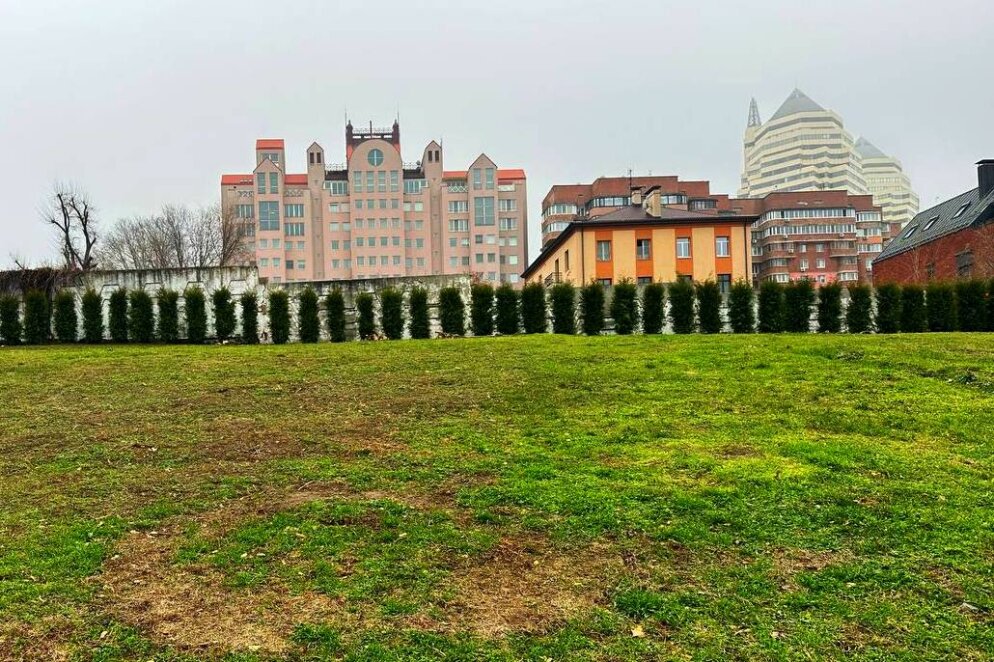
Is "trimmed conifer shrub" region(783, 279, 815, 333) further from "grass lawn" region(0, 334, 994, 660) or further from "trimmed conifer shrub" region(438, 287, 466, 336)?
"grass lawn" region(0, 334, 994, 660)

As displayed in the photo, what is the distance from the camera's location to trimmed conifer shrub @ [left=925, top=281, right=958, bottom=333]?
752 inches

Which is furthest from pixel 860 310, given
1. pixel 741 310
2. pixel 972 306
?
pixel 741 310

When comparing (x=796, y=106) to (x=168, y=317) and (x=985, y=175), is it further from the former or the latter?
(x=168, y=317)

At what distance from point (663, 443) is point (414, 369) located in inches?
208

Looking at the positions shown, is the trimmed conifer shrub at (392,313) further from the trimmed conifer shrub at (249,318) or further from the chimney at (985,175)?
the chimney at (985,175)

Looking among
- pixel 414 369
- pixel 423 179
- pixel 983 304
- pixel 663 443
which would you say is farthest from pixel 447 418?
pixel 423 179

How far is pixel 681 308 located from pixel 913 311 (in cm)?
622

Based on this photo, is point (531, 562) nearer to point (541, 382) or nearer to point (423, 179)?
point (541, 382)

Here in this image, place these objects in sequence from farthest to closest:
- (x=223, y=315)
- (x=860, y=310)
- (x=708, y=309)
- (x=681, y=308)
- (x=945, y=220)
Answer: (x=945, y=220) < (x=860, y=310) < (x=708, y=309) < (x=681, y=308) < (x=223, y=315)

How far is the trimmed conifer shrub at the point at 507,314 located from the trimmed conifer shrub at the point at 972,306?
38.1ft

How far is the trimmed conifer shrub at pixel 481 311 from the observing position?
1844 cm

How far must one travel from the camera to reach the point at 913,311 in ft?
63.1

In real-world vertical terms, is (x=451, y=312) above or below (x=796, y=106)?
below

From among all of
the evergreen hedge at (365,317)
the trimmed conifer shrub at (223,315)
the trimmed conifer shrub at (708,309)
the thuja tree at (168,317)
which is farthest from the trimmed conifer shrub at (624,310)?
the thuja tree at (168,317)
